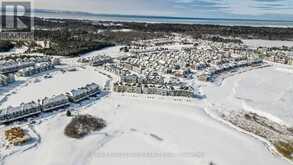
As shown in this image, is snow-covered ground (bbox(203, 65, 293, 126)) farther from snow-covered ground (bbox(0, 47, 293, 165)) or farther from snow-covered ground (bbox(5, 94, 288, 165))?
snow-covered ground (bbox(5, 94, 288, 165))

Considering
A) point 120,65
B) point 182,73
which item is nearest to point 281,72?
point 182,73

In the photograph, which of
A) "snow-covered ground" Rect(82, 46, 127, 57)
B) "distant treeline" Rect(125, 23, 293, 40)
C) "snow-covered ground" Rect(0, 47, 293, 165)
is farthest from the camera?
"distant treeline" Rect(125, 23, 293, 40)

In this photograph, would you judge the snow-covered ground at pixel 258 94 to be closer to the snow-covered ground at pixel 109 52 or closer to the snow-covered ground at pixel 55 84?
the snow-covered ground at pixel 55 84

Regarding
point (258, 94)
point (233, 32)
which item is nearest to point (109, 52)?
point (258, 94)

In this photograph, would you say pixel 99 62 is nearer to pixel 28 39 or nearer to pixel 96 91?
pixel 96 91

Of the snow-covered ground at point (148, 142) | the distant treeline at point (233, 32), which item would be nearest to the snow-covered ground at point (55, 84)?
the snow-covered ground at point (148, 142)

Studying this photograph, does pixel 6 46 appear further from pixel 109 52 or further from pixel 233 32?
pixel 233 32

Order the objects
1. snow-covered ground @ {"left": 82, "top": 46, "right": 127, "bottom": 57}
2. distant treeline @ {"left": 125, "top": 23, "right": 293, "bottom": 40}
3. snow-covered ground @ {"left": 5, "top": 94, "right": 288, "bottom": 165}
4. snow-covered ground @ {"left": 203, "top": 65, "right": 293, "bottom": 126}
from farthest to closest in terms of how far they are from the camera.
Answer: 1. distant treeline @ {"left": 125, "top": 23, "right": 293, "bottom": 40}
2. snow-covered ground @ {"left": 82, "top": 46, "right": 127, "bottom": 57}
3. snow-covered ground @ {"left": 203, "top": 65, "right": 293, "bottom": 126}
4. snow-covered ground @ {"left": 5, "top": 94, "right": 288, "bottom": 165}

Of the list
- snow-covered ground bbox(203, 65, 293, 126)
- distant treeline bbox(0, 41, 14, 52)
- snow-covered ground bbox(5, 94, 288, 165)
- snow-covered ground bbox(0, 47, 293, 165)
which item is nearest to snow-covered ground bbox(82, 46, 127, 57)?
distant treeline bbox(0, 41, 14, 52)
